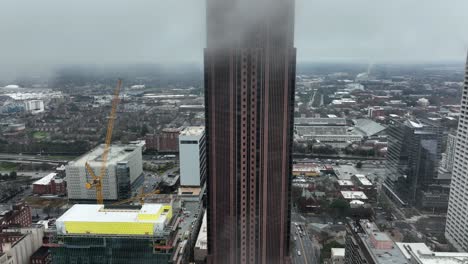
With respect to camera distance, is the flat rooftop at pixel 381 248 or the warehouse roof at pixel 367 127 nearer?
the flat rooftop at pixel 381 248

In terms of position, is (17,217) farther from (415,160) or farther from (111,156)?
(415,160)

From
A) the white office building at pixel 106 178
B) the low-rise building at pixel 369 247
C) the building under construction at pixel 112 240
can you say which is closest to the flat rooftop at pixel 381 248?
the low-rise building at pixel 369 247

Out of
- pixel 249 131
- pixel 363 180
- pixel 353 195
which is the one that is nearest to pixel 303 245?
pixel 353 195

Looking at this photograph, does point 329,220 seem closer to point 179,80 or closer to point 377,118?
point 377,118

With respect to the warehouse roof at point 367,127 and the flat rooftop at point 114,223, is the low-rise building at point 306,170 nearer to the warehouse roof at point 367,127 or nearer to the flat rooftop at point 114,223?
the warehouse roof at point 367,127

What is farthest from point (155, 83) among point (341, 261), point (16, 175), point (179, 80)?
point (341, 261)

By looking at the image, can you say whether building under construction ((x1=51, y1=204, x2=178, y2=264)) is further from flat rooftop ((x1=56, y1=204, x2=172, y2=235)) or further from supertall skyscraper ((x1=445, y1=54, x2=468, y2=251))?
supertall skyscraper ((x1=445, y1=54, x2=468, y2=251))

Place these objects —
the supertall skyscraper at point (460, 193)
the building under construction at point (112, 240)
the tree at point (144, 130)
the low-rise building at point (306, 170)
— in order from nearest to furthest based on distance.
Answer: the building under construction at point (112, 240) < the supertall skyscraper at point (460, 193) < the low-rise building at point (306, 170) < the tree at point (144, 130)

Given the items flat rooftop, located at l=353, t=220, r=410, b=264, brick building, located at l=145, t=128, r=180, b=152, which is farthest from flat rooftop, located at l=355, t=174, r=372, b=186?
brick building, located at l=145, t=128, r=180, b=152
